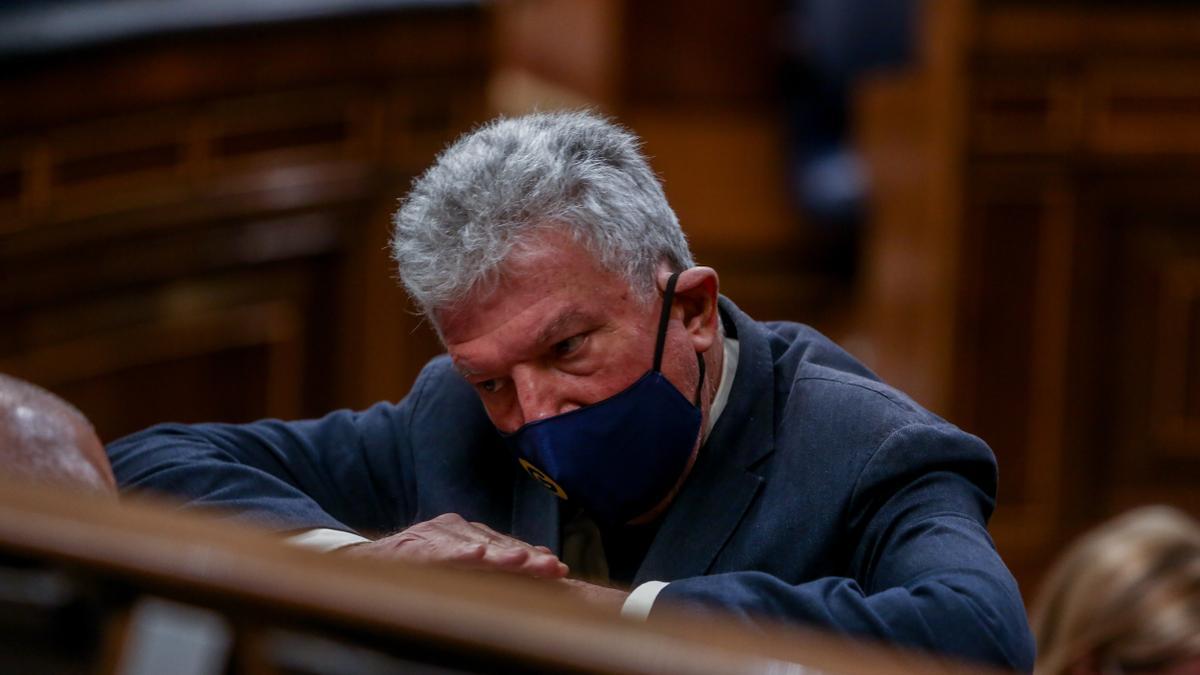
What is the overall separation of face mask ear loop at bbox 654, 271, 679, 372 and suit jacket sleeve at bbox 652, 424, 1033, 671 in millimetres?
207

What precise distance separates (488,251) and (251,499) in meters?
0.36

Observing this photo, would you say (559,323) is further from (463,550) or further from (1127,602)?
(1127,602)

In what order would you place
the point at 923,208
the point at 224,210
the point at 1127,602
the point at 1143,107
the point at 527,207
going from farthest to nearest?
the point at 923,208 → the point at 1143,107 → the point at 224,210 → the point at 1127,602 → the point at 527,207

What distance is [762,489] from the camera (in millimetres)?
1554

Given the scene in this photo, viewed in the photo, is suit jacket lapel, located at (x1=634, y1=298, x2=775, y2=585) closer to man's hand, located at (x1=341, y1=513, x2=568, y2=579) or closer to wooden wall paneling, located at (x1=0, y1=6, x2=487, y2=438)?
man's hand, located at (x1=341, y1=513, x2=568, y2=579)

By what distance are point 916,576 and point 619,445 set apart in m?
0.30

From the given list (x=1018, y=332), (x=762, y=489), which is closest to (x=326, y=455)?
(x=762, y=489)

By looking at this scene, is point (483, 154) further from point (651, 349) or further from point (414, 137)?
point (414, 137)

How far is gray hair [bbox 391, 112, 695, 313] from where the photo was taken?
1.46 meters

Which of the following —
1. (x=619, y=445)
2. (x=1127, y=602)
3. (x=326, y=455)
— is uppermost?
(x=619, y=445)

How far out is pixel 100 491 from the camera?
5.14 feet

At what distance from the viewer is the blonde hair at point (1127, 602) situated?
1.65 meters

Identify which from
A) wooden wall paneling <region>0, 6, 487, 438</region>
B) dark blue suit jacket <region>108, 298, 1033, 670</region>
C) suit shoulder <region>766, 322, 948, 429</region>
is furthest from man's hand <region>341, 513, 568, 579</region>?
wooden wall paneling <region>0, 6, 487, 438</region>

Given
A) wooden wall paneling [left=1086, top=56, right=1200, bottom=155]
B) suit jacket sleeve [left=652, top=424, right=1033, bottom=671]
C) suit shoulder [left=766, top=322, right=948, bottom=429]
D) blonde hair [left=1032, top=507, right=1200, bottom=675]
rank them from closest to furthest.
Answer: suit jacket sleeve [left=652, top=424, right=1033, bottom=671], suit shoulder [left=766, top=322, right=948, bottom=429], blonde hair [left=1032, top=507, right=1200, bottom=675], wooden wall paneling [left=1086, top=56, right=1200, bottom=155]
